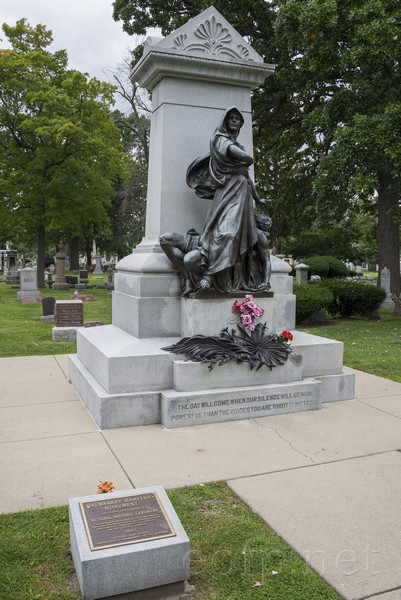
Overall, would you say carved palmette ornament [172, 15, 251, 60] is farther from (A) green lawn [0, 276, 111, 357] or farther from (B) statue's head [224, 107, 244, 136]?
(A) green lawn [0, 276, 111, 357]

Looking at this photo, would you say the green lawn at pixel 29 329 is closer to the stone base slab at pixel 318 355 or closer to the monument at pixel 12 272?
the stone base slab at pixel 318 355

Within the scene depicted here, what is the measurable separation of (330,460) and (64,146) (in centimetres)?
2690

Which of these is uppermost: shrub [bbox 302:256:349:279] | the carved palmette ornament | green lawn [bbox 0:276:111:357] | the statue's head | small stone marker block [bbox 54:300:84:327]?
the carved palmette ornament

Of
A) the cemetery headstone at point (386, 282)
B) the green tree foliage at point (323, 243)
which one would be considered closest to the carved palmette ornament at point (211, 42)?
the cemetery headstone at point (386, 282)

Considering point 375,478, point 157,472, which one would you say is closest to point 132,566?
point 157,472

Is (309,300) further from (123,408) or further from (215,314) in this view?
(123,408)

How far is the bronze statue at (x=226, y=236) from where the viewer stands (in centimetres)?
586

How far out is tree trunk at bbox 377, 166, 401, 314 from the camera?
710 inches

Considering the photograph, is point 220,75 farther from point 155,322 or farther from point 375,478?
point 375,478

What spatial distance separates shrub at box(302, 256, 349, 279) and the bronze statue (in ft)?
77.7

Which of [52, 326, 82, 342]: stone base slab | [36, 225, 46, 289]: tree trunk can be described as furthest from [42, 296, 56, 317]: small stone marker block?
[36, 225, 46, 289]: tree trunk

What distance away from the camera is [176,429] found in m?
5.20

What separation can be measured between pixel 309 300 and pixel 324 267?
16318 millimetres

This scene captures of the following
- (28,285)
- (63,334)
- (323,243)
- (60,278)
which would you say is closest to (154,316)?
(63,334)
